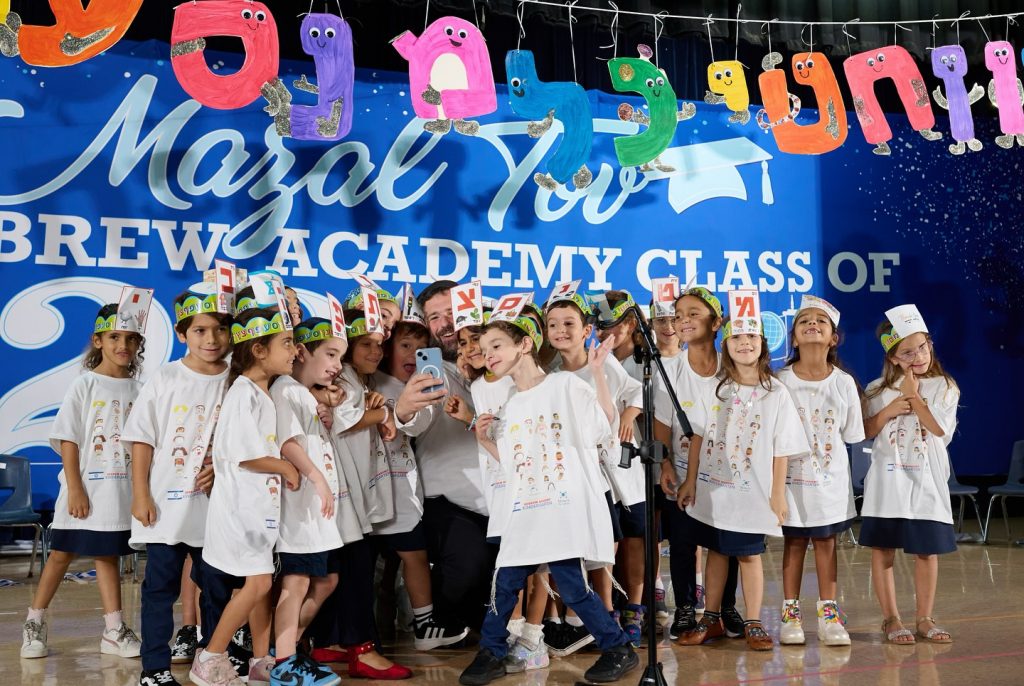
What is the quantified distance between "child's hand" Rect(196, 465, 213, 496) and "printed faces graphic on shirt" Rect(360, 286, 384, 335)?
0.73 metres

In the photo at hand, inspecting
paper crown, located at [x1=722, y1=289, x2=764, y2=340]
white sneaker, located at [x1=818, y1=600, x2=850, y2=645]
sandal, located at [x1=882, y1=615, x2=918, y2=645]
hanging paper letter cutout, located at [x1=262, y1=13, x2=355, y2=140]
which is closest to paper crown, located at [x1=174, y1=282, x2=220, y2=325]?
hanging paper letter cutout, located at [x1=262, y1=13, x2=355, y2=140]

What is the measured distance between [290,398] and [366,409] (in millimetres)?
384

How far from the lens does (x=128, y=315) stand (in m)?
3.79

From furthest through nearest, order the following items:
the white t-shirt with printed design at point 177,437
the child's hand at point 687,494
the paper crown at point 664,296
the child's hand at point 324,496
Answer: the paper crown at point 664,296 < the child's hand at point 687,494 < the white t-shirt with printed design at point 177,437 < the child's hand at point 324,496

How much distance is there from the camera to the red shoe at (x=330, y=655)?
3600mm

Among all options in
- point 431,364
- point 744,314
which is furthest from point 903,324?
point 431,364

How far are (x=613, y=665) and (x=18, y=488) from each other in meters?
4.11

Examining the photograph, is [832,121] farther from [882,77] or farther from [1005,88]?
[1005,88]

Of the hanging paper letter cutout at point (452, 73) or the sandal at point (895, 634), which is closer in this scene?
the sandal at point (895, 634)

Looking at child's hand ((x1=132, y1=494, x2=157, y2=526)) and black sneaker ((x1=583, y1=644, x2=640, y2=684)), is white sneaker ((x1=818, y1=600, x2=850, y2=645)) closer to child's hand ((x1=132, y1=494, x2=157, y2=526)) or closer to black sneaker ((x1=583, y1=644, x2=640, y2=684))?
black sneaker ((x1=583, y1=644, x2=640, y2=684))

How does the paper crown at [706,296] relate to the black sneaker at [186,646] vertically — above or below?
above

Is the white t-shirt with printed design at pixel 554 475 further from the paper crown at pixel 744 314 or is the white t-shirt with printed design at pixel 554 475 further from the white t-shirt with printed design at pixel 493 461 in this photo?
the paper crown at pixel 744 314

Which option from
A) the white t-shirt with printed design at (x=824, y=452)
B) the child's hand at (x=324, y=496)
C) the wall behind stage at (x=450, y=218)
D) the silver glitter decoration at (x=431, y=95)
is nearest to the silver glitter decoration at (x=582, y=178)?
the silver glitter decoration at (x=431, y=95)

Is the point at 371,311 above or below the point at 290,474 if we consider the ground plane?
above
